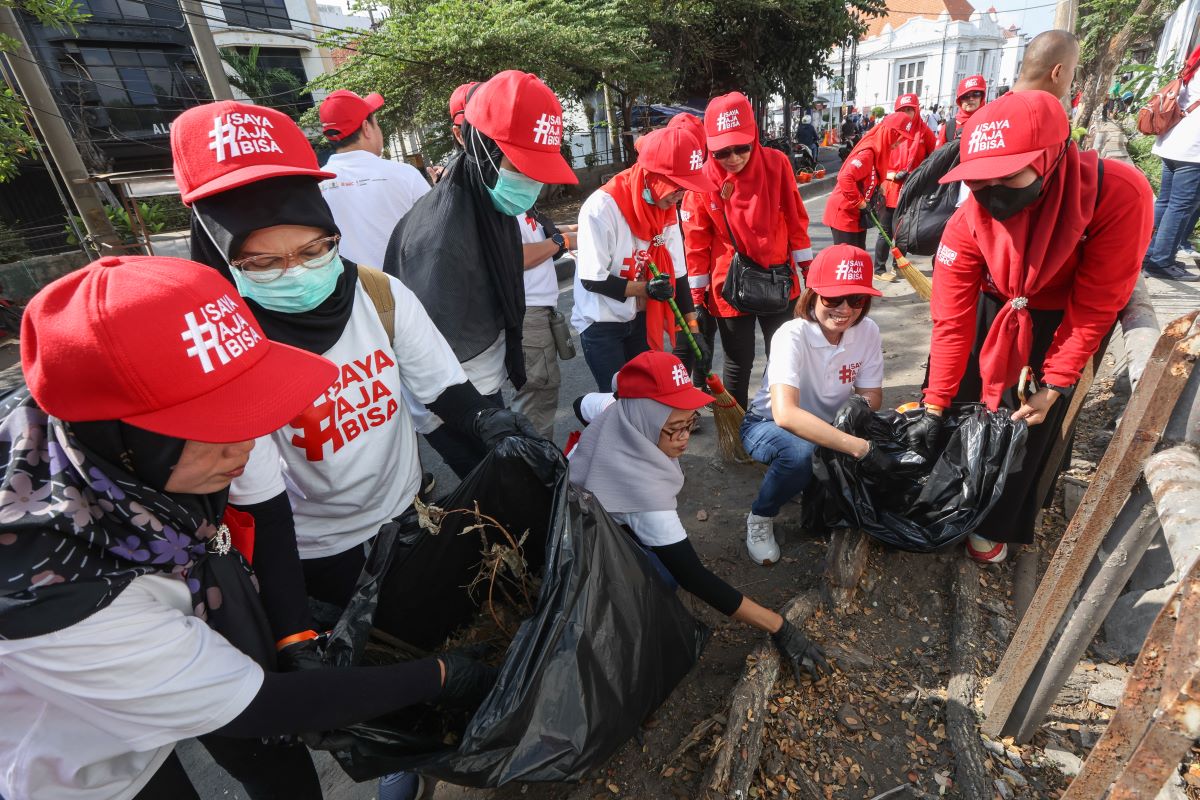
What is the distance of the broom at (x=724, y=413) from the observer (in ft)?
10.1

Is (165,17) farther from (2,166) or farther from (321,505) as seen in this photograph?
(321,505)

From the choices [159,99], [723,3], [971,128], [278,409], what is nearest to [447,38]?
[723,3]

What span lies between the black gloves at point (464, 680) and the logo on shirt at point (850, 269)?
6.01 ft

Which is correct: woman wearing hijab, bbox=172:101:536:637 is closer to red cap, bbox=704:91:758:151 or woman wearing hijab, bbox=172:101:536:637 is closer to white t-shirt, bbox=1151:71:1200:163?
red cap, bbox=704:91:758:151

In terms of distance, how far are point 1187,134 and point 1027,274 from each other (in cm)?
369

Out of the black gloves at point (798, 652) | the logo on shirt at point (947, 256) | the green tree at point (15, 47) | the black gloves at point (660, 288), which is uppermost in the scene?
the green tree at point (15, 47)

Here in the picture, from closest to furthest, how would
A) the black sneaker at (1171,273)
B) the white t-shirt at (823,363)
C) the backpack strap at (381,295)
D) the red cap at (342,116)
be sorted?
the backpack strap at (381,295), the white t-shirt at (823,363), the red cap at (342,116), the black sneaker at (1171,273)

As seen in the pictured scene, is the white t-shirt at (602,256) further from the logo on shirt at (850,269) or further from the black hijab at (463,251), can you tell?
the logo on shirt at (850,269)

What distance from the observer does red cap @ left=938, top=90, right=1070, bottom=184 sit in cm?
168

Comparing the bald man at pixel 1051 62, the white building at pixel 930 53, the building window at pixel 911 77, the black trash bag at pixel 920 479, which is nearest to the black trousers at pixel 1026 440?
the black trash bag at pixel 920 479

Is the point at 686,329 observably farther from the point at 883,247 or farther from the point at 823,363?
the point at 883,247

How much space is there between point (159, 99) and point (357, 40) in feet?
54.7

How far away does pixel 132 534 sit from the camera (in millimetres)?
916

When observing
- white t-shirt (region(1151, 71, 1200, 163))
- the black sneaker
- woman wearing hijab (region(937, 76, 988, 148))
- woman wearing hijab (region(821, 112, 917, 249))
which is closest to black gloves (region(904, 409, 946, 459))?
woman wearing hijab (region(821, 112, 917, 249))
